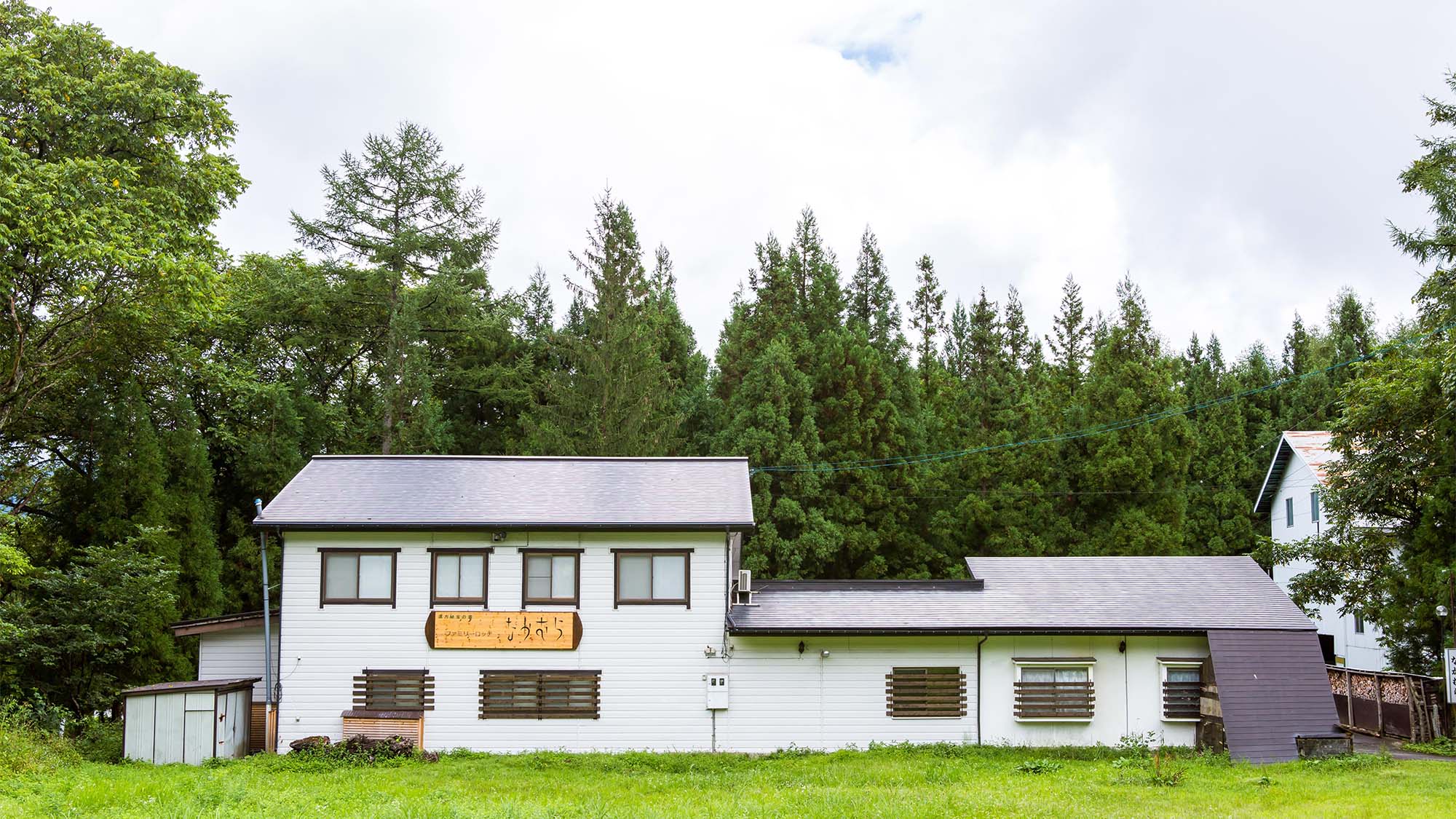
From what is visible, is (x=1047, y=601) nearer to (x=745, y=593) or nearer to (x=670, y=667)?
(x=745, y=593)

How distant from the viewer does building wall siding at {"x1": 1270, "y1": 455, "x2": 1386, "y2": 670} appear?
28375 millimetres

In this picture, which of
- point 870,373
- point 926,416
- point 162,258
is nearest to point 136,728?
point 162,258

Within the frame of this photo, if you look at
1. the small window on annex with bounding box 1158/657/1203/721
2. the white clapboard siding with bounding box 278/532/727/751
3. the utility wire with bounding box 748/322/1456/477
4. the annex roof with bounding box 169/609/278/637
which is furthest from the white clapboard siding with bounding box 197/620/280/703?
the small window on annex with bounding box 1158/657/1203/721

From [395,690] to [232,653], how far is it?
377cm

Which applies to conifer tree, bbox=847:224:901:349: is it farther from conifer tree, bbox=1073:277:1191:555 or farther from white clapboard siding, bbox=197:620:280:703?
white clapboard siding, bbox=197:620:280:703

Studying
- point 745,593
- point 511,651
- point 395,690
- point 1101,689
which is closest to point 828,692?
point 745,593

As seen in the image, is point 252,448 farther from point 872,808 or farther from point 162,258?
point 872,808

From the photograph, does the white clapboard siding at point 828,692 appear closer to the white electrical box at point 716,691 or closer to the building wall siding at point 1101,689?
the white electrical box at point 716,691

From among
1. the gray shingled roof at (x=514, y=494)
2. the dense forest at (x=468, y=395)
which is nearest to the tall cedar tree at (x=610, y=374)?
the dense forest at (x=468, y=395)

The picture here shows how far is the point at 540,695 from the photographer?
18766 millimetres

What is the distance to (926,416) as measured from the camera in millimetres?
35219

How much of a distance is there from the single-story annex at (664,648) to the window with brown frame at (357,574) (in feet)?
0.14

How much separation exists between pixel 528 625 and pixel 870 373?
1682 cm

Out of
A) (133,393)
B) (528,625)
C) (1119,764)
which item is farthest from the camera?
(133,393)
